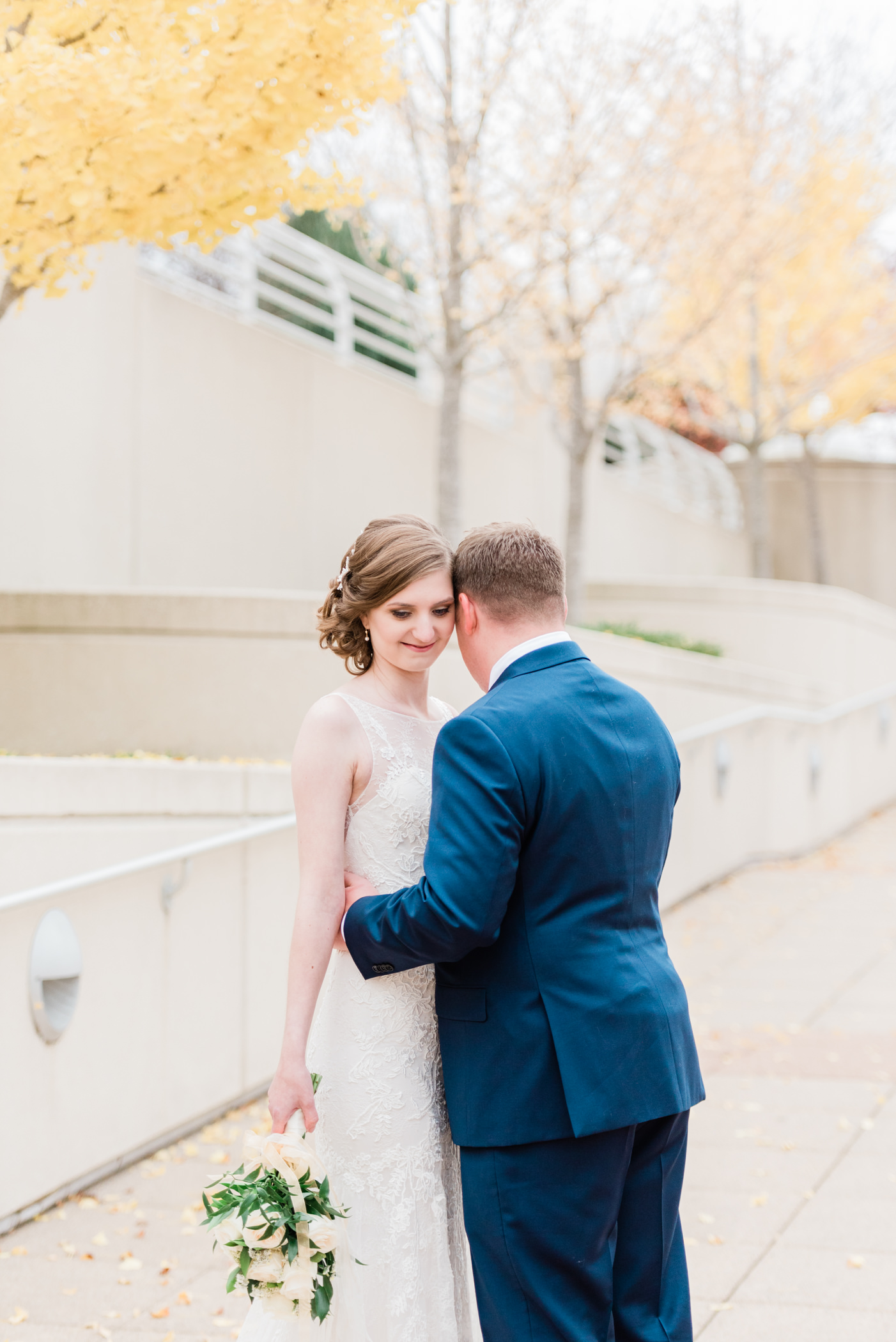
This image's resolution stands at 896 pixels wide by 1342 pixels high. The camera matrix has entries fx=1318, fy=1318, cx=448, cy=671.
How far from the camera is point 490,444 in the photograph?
15.1 metres

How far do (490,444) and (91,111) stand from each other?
1045 cm

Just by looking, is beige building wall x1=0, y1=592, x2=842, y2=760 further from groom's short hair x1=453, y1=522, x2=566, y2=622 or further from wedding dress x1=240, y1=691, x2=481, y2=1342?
groom's short hair x1=453, y1=522, x2=566, y2=622

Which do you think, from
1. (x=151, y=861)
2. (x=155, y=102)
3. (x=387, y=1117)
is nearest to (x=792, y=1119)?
(x=151, y=861)

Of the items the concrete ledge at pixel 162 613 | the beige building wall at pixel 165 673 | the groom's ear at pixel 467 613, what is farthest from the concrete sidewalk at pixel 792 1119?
the concrete ledge at pixel 162 613

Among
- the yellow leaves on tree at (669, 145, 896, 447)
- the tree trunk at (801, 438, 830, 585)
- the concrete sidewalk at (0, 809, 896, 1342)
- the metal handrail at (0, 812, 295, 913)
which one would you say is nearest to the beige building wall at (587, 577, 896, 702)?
the yellow leaves on tree at (669, 145, 896, 447)

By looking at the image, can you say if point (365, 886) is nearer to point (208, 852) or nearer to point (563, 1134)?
point (563, 1134)

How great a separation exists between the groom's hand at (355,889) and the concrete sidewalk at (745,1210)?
174 cm

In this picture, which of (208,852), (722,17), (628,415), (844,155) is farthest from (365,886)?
(628,415)

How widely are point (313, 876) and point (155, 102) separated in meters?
3.57

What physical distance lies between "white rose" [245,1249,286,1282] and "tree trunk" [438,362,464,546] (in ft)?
28.3

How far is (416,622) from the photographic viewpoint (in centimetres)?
263

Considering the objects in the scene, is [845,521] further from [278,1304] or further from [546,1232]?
[278,1304]

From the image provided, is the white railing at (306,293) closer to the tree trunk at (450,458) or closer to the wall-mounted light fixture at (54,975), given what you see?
the tree trunk at (450,458)

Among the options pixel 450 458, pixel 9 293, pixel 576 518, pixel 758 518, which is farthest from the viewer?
pixel 758 518
